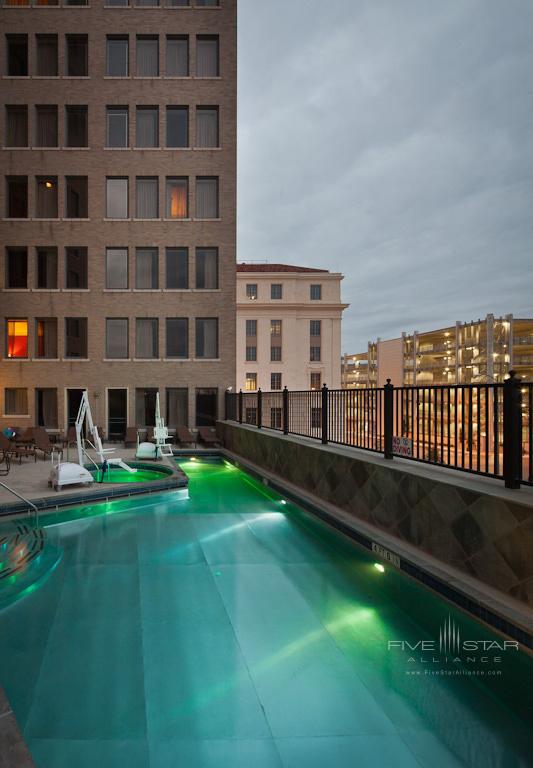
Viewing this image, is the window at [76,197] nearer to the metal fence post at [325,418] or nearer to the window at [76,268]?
the window at [76,268]

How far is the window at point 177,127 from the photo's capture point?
2431 centimetres

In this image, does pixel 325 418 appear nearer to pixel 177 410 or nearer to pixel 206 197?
pixel 177 410

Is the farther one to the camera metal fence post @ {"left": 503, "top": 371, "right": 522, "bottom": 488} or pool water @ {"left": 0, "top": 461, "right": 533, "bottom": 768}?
metal fence post @ {"left": 503, "top": 371, "right": 522, "bottom": 488}

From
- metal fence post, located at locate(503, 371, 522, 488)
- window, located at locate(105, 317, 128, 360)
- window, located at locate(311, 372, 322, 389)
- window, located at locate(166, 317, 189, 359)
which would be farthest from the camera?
window, located at locate(311, 372, 322, 389)

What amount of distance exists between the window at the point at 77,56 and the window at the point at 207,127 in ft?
20.8

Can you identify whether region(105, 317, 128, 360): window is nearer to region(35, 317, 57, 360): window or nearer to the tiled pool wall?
region(35, 317, 57, 360): window

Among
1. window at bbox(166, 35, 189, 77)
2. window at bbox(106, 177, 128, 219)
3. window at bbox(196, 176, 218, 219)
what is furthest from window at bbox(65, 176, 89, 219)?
window at bbox(166, 35, 189, 77)

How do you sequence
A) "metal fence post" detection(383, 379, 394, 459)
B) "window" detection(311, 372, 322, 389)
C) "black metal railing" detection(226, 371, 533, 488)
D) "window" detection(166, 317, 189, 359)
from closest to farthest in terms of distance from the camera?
1. "black metal railing" detection(226, 371, 533, 488)
2. "metal fence post" detection(383, 379, 394, 459)
3. "window" detection(166, 317, 189, 359)
4. "window" detection(311, 372, 322, 389)

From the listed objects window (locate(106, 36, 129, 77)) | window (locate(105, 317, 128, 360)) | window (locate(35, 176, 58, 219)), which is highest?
window (locate(106, 36, 129, 77))

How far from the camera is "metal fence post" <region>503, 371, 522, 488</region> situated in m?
4.85

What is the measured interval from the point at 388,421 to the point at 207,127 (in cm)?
2266

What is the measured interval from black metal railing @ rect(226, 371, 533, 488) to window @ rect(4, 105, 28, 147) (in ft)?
71.9

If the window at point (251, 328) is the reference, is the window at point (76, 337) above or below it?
below

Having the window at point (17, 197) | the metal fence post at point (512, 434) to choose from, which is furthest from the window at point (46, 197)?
the metal fence post at point (512, 434)
